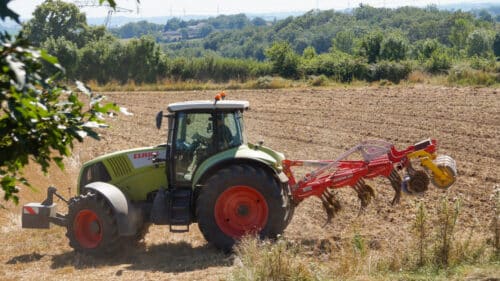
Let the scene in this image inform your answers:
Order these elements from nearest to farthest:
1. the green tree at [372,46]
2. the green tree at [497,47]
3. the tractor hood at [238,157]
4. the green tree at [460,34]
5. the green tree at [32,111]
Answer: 1. the green tree at [32,111]
2. the tractor hood at [238,157]
3. the green tree at [372,46]
4. the green tree at [497,47]
5. the green tree at [460,34]

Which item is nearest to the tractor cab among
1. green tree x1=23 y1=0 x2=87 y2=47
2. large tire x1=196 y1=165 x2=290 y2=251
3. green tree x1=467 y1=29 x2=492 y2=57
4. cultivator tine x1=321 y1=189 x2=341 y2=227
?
large tire x1=196 y1=165 x2=290 y2=251

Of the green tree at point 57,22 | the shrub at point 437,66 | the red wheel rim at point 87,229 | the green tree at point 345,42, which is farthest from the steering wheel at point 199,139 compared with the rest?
the green tree at point 345,42

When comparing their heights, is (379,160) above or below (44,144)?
below

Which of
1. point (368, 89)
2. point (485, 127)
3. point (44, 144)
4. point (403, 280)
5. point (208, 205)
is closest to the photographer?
point (44, 144)

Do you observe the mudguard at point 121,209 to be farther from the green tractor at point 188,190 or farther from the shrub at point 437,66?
the shrub at point 437,66

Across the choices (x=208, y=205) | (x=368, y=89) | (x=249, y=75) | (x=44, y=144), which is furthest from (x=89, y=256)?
(x=249, y=75)

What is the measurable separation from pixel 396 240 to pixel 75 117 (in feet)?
21.7

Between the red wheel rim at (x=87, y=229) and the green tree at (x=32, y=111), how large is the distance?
5.71 meters

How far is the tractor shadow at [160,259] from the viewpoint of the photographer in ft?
31.5

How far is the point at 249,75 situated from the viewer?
4212 centimetres

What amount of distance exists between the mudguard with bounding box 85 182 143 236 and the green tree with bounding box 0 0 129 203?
540 centimetres

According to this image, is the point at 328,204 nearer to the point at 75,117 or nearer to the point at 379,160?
the point at 379,160

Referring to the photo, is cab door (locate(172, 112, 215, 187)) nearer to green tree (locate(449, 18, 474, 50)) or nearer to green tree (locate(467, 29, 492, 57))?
green tree (locate(467, 29, 492, 57))

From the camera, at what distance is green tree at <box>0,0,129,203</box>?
3676 millimetres
